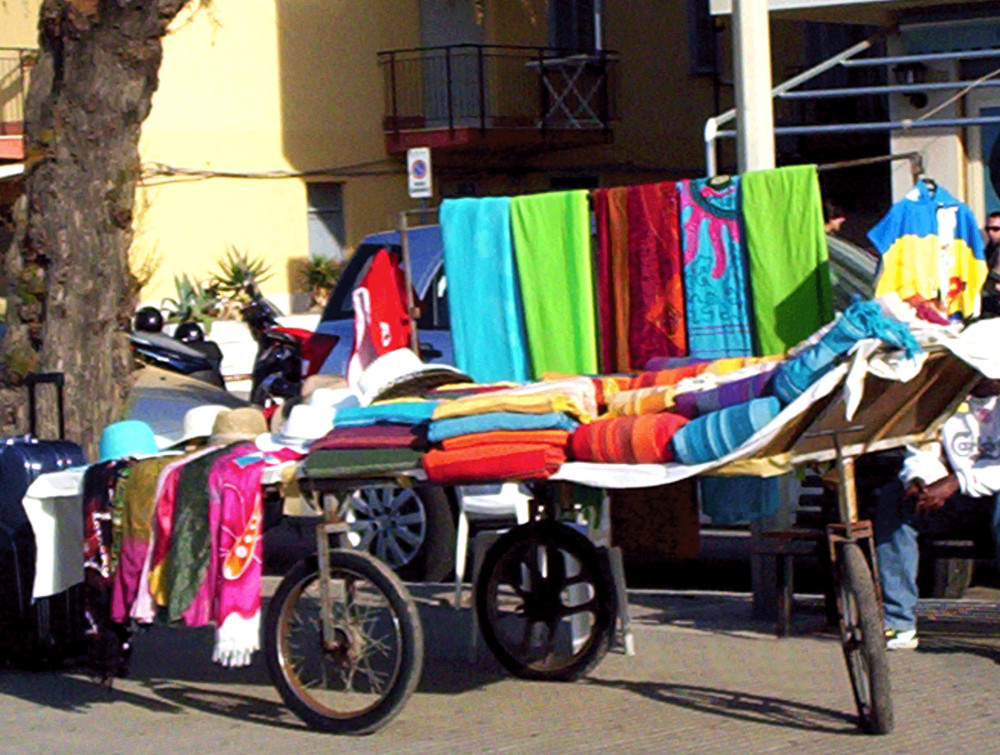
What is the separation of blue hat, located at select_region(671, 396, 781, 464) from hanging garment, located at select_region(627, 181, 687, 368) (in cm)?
265

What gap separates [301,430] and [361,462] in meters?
0.54

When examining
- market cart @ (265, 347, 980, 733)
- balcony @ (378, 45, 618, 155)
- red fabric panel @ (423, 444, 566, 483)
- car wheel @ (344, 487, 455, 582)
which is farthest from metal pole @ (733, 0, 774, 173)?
balcony @ (378, 45, 618, 155)

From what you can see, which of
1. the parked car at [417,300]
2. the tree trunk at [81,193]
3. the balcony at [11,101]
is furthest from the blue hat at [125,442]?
the balcony at [11,101]

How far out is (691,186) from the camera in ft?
28.1

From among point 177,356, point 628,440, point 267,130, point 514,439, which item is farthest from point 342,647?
point 267,130

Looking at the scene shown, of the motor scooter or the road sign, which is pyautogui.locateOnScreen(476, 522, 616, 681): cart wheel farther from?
the road sign

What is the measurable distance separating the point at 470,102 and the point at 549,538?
20.9m

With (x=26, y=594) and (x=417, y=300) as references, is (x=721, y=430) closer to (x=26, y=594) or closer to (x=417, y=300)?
(x=26, y=594)

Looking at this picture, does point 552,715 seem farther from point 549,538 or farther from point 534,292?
point 534,292

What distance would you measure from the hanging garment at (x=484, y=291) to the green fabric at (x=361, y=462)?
2.61m

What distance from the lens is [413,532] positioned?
10273 mm

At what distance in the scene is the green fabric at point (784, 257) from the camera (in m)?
8.21

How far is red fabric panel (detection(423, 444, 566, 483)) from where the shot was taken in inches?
238

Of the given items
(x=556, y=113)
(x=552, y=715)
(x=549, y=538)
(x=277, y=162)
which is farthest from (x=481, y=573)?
(x=556, y=113)
